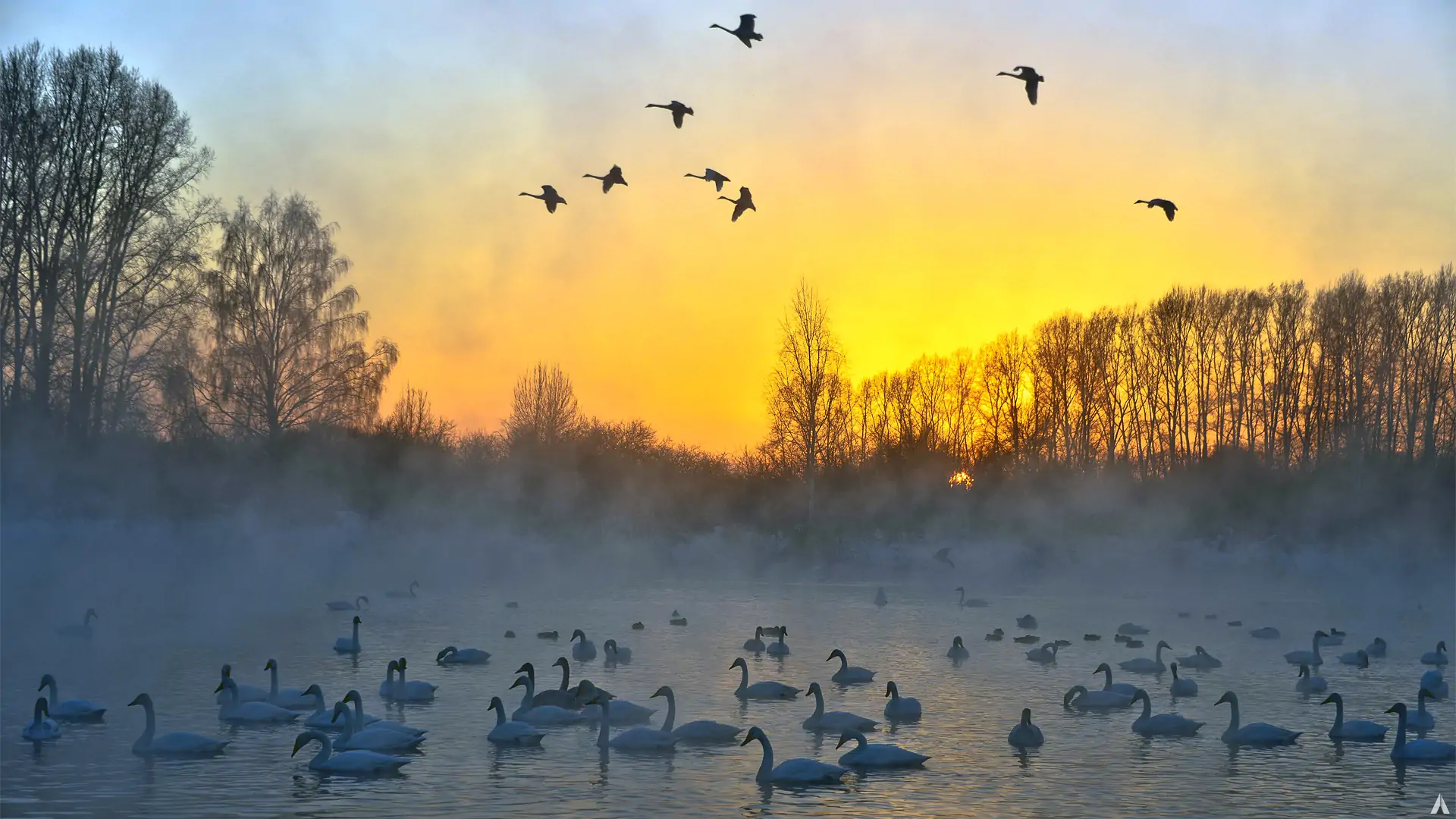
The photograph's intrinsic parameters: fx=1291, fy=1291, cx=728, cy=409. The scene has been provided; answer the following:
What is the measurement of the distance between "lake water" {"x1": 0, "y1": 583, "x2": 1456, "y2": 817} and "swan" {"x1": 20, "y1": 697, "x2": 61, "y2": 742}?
17cm

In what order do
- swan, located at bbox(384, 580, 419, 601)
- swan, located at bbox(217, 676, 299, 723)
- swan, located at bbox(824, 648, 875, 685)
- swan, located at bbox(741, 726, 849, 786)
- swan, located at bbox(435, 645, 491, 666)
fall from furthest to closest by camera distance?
swan, located at bbox(384, 580, 419, 601), swan, located at bbox(435, 645, 491, 666), swan, located at bbox(824, 648, 875, 685), swan, located at bbox(217, 676, 299, 723), swan, located at bbox(741, 726, 849, 786)

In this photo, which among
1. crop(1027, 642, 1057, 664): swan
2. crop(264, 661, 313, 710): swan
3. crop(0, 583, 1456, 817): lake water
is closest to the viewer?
crop(0, 583, 1456, 817): lake water

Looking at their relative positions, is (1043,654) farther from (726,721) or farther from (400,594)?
(400,594)

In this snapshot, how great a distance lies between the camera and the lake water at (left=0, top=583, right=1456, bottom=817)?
473 inches

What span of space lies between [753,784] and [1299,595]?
32.6 m

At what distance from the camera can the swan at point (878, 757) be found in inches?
528

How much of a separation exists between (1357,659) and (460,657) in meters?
15.7

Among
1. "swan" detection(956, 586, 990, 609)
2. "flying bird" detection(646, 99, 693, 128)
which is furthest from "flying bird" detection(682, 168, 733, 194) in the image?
"swan" detection(956, 586, 990, 609)

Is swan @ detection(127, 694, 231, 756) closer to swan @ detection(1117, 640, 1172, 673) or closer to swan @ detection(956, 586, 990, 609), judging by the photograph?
swan @ detection(1117, 640, 1172, 673)

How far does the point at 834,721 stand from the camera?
1569cm

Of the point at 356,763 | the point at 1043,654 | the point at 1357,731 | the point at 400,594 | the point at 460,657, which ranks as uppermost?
the point at 400,594

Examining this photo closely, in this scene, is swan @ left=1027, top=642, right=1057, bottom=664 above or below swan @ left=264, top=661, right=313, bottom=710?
above

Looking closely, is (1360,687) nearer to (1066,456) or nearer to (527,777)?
(527,777)

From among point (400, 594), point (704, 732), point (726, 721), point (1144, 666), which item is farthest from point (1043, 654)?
point (400, 594)
